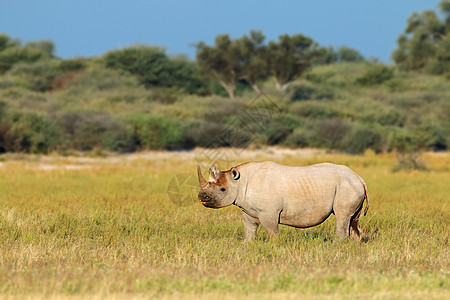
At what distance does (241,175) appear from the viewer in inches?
316

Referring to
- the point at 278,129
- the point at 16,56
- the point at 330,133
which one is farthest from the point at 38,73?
the point at 330,133

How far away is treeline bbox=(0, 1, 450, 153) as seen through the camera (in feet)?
101

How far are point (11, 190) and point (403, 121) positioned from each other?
31874 mm

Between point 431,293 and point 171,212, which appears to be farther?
point 171,212

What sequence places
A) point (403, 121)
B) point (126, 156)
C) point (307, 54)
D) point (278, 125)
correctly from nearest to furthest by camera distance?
point (126, 156) < point (278, 125) < point (403, 121) < point (307, 54)

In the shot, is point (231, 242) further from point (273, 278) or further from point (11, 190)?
point (11, 190)

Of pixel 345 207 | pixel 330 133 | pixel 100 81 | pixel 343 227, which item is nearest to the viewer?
pixel 345 207

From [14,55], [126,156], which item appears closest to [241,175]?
[126,156]

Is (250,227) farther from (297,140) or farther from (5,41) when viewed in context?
(5,41)

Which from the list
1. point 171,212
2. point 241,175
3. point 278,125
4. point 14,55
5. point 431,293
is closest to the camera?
point 431,293

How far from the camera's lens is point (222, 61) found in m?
54.8

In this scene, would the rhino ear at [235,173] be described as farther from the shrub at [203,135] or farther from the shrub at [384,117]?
the shrub at [384,117]

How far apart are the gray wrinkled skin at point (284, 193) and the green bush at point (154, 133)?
22.6 meters

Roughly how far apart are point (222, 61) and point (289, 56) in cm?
571
